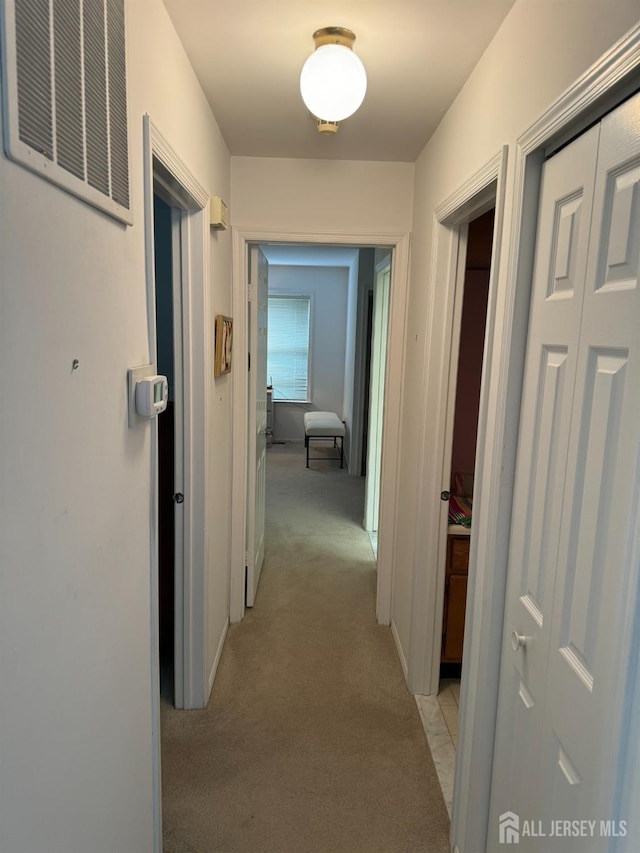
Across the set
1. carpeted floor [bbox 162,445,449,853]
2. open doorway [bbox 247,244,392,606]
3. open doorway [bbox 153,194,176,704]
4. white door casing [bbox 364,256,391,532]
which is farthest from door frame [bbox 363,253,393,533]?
open doorway [bbox 153,194,176,704]

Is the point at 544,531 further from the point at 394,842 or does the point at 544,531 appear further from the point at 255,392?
the point at 255,392

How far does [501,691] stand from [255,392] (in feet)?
6.66

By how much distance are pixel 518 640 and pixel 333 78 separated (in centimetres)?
159

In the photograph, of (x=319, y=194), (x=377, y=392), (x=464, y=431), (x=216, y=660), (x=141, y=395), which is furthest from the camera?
(x=377, y=392)

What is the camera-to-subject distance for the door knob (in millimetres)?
1330

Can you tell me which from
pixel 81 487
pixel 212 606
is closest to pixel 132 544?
pixel 81 487

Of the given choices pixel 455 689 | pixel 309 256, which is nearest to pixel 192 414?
pixel 455 689

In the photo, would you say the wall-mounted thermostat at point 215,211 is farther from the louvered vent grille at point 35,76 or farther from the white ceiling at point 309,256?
the white ceiling at point 309,256

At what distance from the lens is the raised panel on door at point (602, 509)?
0.91 m

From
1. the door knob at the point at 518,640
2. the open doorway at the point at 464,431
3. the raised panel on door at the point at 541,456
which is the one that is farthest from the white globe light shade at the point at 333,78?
the door knob at the point at 518,640

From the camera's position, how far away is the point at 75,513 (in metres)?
0.97

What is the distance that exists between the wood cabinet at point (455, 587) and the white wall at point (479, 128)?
130 millimetres

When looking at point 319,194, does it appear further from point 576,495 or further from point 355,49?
point 576,495

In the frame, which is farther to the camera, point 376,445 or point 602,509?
point 376,445
